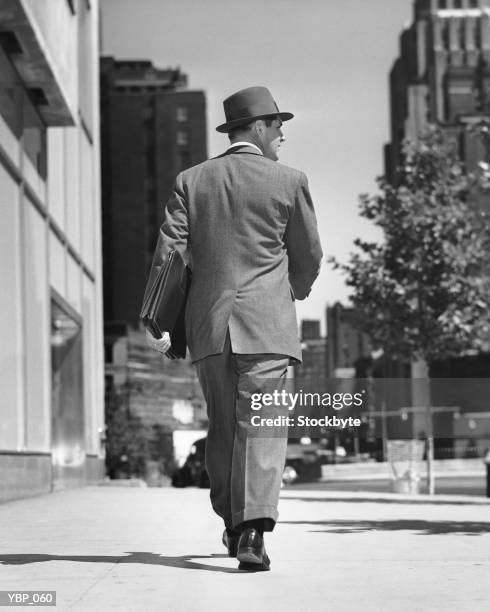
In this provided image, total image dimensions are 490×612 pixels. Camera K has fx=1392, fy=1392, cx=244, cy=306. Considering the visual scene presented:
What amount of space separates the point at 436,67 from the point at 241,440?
167m

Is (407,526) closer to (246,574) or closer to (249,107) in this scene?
(246,574)

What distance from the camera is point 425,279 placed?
2652 centimetres

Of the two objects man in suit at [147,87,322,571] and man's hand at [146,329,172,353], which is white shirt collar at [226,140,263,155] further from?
man's hand at [146,329,172,353]

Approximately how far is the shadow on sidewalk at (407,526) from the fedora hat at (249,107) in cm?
344

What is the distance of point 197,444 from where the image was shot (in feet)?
126

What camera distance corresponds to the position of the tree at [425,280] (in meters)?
25.9

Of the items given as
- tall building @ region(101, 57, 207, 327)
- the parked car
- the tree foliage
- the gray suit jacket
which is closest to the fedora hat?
the gray suit jacket

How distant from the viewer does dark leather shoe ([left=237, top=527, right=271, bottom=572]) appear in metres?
5.39

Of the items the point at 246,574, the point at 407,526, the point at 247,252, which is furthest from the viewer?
the point at 407,526

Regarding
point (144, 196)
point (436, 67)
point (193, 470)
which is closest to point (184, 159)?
point (144, 196)

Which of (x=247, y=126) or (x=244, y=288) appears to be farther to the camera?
(x=247, y=126)

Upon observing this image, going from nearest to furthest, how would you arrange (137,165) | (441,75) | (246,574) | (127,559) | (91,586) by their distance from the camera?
(91,586)
(246,574)
(127,559)
(137,165)
(441,75)

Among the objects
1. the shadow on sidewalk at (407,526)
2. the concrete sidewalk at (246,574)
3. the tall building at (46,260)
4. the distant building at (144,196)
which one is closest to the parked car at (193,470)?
the tall building at (46,260)

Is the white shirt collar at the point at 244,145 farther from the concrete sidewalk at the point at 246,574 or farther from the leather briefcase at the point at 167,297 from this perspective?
the concrete sidewalk at the point at 246,574
